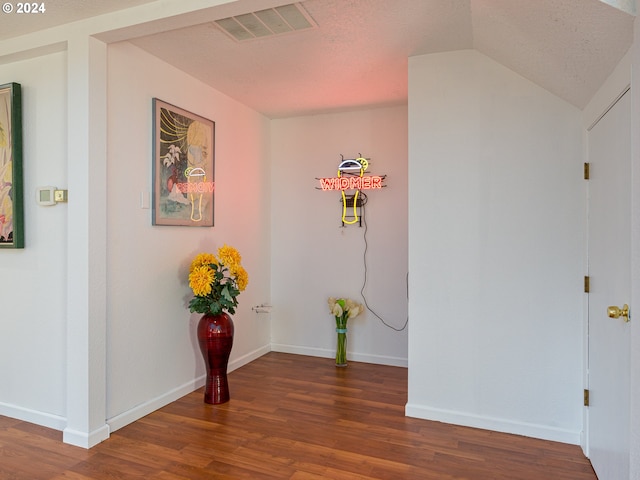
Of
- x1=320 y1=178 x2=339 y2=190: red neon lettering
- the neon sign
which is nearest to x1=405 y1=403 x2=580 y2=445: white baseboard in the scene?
the neon sign

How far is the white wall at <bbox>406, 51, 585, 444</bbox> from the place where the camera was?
8.68 feet

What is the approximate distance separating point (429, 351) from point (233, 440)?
4.91ft

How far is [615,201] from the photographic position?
2004 millimetres

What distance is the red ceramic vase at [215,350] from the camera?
3.16m

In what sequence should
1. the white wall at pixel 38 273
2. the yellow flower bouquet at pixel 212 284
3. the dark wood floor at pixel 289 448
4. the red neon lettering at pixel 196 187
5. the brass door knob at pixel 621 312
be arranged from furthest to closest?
the red neon lettering at pixel 196 187, the yellow flower bouquet at pixel 212 284, the white wall at pixel 38 273, the dark wood floor at pixel 289 448, the brass door knob at pixel 621 312

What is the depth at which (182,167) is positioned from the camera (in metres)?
3.33

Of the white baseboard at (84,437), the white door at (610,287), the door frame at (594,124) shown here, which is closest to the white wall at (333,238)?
the door frame at (594,124)

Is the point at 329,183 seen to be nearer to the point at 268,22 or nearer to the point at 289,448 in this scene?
the point at 268,22

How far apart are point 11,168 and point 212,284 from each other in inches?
64.2

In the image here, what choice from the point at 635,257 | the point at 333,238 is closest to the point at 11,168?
the point at 333,238

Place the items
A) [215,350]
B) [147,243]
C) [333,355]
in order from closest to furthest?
[147,243]
[215,350]
[333,355]

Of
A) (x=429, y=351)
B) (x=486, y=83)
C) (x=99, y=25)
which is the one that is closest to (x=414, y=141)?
(x=486, y=83)

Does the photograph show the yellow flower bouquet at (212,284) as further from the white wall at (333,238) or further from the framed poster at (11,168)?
the white wall at (333,238)

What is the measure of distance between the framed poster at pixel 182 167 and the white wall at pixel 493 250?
180 centimetres
